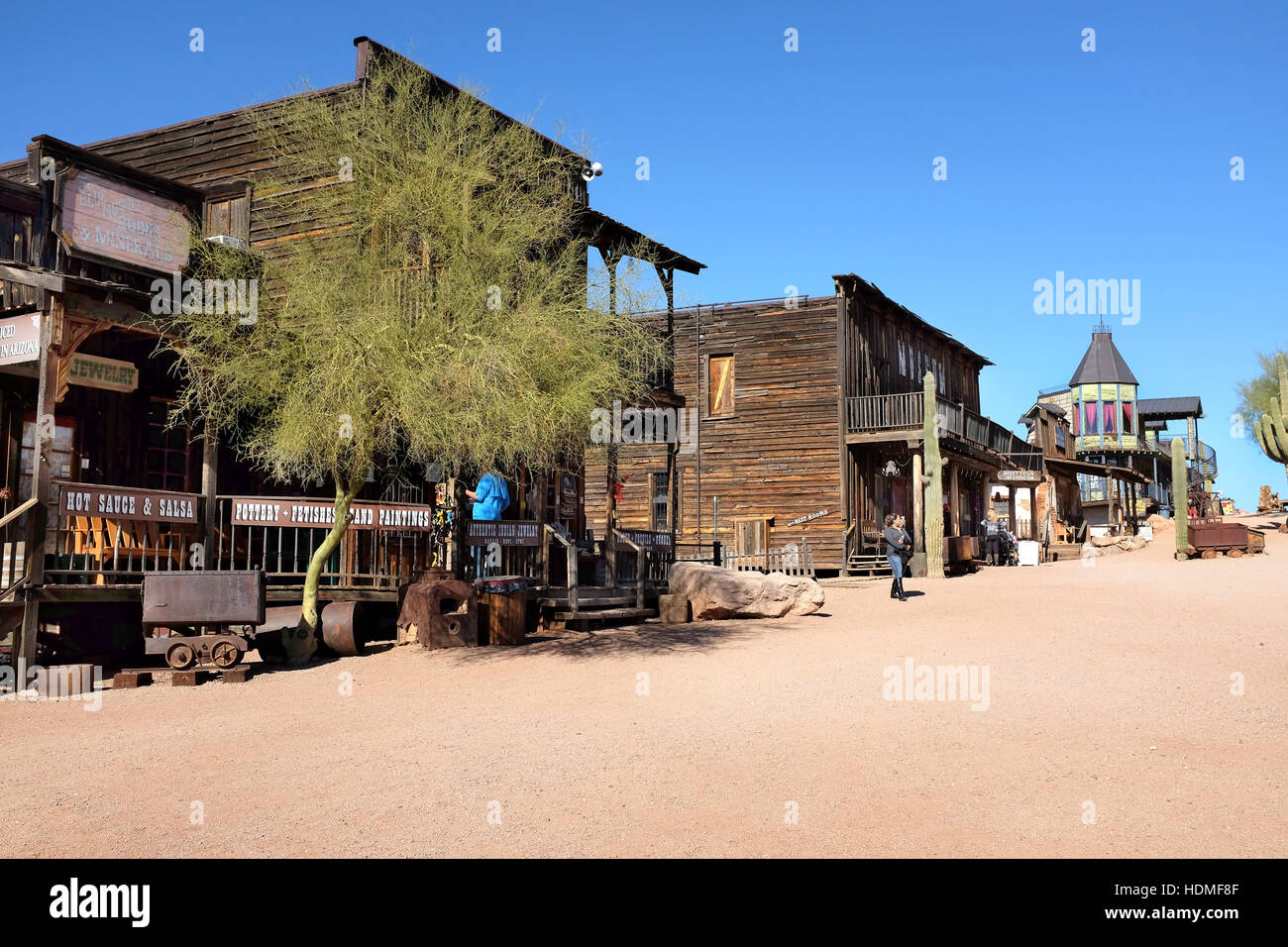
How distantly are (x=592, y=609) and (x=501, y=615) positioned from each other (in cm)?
252

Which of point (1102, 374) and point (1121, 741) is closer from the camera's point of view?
point (1121, 741)

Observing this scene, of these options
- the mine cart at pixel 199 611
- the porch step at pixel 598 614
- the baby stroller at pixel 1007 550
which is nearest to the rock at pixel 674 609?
the porch step at pixel 598 614

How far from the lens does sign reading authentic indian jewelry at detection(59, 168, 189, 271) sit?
14.1 metres

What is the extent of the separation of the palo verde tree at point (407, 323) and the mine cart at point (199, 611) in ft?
3.19

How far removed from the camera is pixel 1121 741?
7621mm

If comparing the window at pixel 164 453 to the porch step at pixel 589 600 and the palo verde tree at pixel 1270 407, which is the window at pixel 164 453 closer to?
the porch step at pixel 589 600

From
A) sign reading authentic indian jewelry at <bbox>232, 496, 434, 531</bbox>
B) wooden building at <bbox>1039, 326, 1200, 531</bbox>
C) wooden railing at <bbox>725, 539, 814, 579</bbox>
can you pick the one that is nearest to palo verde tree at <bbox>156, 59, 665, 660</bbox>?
sign reading authentic indian jewelry at <bbox>232, 496, 434, 531</bbox>

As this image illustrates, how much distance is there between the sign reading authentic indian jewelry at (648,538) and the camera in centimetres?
1623

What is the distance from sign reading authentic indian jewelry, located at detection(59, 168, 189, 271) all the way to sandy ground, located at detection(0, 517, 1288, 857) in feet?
22.1

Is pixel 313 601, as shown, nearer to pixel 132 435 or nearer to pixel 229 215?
pixel 132 435

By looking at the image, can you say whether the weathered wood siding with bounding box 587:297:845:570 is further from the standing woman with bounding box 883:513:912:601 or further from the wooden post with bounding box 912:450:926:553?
the standing woman with bounding box 883:513:912:601
